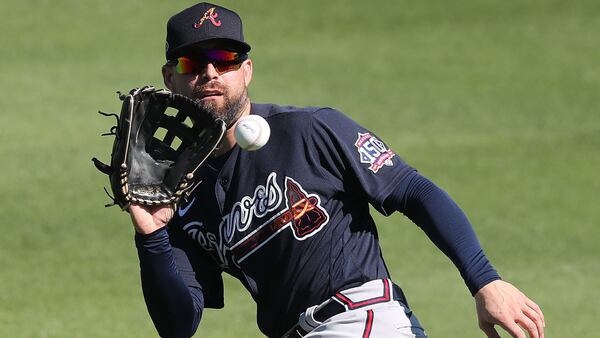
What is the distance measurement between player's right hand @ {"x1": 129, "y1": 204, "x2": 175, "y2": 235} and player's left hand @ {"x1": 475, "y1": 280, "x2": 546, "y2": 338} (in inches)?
47.8

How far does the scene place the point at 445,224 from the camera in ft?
14.0

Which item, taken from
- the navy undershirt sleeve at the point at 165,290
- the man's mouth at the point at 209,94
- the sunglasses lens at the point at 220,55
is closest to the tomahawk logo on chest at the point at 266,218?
the navy undershirt sleeve at the point at 165,290

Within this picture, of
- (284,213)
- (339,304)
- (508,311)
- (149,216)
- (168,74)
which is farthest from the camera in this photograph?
(168,74)

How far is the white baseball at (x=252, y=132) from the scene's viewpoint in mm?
4297

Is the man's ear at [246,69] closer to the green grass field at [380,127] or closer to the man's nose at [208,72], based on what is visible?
the man's nose at [208,72]

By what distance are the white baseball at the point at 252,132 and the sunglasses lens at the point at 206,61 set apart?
39 cm

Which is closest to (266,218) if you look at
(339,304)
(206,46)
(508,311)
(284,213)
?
(284,213)

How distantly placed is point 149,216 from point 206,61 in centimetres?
69

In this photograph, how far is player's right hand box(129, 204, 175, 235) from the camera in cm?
435

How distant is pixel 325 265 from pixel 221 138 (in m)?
0.65

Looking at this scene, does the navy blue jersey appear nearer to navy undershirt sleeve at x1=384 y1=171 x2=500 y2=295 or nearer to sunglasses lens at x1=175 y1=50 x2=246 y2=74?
navy undershirt sleeve at x1=384 y1=171 x2=500 y2=295

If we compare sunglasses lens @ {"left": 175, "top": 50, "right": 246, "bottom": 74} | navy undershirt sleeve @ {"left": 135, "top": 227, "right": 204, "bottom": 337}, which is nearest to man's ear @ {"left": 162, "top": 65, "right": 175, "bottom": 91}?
sunglasses lens @ {"left": 175, "top": 50, "right": 246, "bottom": 74}

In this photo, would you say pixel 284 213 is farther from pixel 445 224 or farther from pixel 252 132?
pixel 445 224

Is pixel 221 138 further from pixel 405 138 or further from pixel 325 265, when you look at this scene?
pixel 405 138
